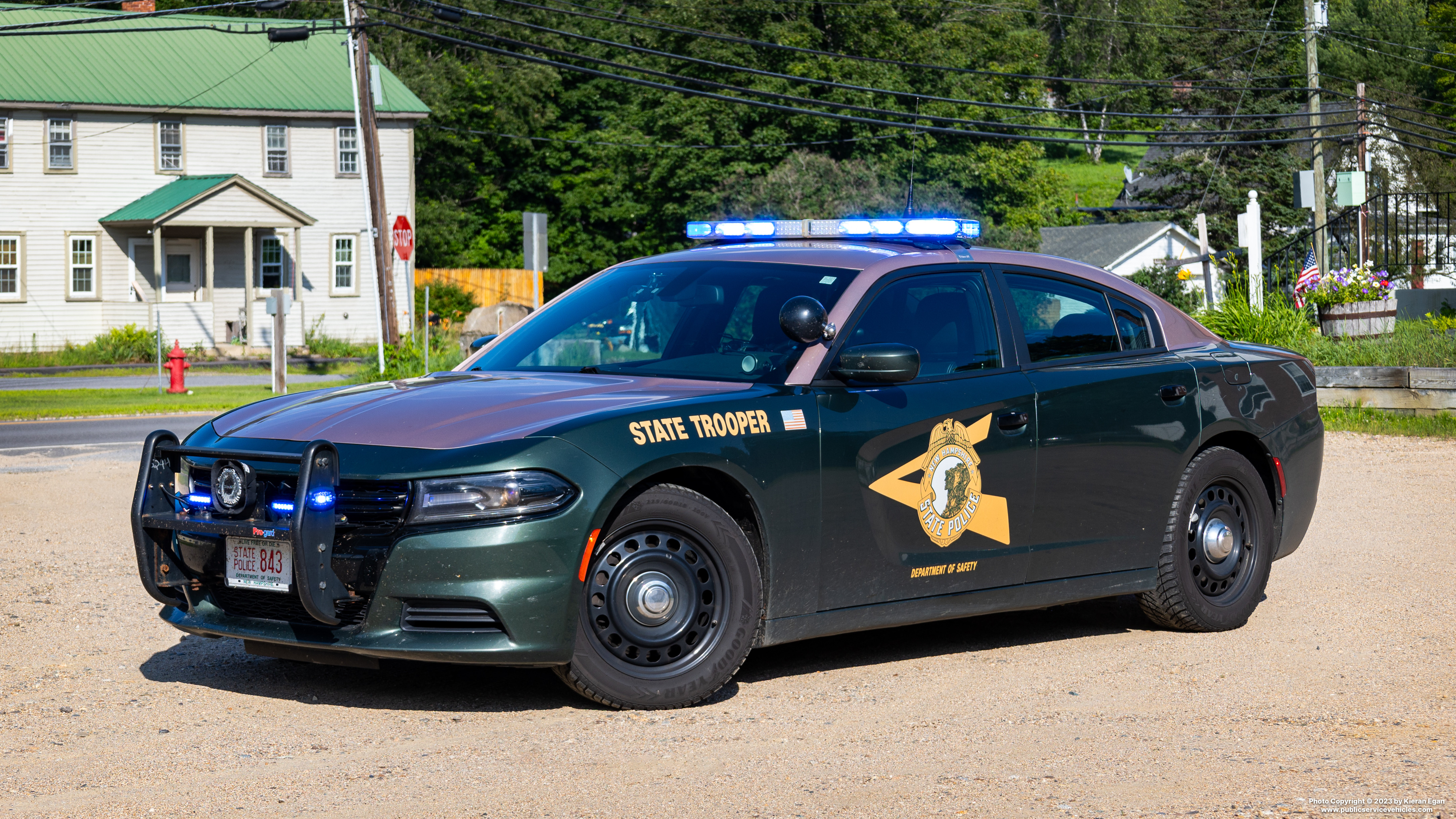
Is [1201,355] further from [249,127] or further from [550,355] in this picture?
[249,127]

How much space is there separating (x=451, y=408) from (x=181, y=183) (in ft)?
131

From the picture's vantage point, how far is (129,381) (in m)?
31.9

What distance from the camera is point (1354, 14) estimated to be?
8731cm

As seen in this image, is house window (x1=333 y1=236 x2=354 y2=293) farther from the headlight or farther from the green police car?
the headlight

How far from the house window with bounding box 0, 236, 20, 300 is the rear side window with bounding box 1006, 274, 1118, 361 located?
39.5 m

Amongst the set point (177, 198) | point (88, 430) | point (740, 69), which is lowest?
point (88, 430)

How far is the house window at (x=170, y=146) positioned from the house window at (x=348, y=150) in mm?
4536

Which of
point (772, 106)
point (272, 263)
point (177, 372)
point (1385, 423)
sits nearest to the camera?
point (1385, 423)

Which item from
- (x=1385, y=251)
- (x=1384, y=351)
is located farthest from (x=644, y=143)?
(x=1384, y=351)

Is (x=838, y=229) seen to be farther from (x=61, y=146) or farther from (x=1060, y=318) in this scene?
(x=61, y=146)

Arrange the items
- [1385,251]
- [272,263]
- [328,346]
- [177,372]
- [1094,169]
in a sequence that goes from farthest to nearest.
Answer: [1094,169] < [272,263] < [328,346] < [177,372] < [1385,251]

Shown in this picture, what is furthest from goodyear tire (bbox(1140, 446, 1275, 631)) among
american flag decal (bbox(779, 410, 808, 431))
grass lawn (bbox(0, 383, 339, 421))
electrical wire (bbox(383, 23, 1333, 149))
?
electrical wire (bbox(383, 23, 1333, 149))

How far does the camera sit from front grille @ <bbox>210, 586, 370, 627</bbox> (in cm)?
505

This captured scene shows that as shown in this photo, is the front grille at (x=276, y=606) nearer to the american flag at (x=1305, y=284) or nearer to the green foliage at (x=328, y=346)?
the american flag at (x=1305, y=284)
